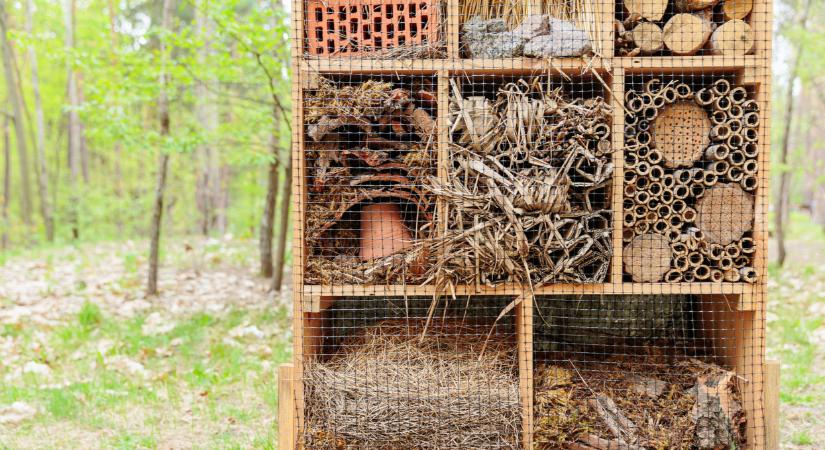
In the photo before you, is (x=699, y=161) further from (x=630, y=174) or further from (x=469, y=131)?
(x=469, y=131)

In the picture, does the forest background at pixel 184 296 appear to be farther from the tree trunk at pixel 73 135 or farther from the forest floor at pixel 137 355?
the tree trunk at pixel 73 135

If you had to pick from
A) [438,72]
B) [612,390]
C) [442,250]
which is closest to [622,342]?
[612,390]

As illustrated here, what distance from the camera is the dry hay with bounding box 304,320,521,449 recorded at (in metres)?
3.82

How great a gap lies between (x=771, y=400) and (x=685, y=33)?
230 cm

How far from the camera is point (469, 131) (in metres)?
3.80

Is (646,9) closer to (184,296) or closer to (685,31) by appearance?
(685,31)

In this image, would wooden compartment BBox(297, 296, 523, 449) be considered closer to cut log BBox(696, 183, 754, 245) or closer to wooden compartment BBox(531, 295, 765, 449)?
wooden compartment BBox(531, 295, 765, 449)

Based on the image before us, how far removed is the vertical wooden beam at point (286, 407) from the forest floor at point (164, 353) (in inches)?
18.9

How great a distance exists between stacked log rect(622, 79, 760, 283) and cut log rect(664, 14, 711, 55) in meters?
0.22

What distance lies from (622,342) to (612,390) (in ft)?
2.13

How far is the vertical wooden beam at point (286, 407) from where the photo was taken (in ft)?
12.7

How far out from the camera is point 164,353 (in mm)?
6164

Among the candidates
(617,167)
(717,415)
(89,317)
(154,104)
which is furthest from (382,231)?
(154,104)

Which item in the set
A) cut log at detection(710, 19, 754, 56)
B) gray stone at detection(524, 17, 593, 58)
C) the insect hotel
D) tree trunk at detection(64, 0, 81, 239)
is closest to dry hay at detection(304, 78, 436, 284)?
the insect hotel
